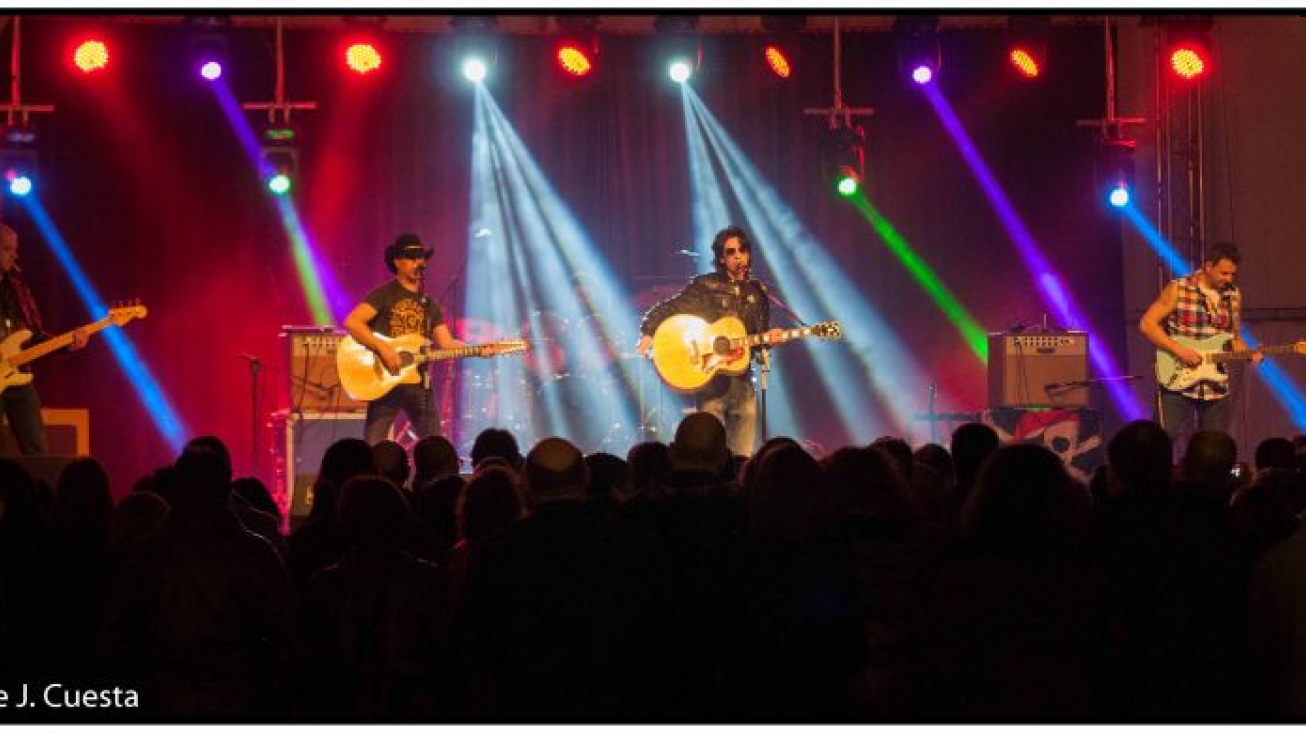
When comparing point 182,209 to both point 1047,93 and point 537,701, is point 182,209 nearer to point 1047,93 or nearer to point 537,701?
point 1047,93

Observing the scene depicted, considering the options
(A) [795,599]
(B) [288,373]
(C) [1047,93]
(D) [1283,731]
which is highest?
(C) [1047,93]

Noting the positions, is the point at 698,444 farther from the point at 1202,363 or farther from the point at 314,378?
the point at 314,378

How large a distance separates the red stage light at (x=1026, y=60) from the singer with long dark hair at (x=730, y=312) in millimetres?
5138

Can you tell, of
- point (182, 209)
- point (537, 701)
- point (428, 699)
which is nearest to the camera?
point (537, 701)

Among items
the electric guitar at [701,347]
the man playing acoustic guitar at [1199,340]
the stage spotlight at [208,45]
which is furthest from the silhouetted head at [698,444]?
the stage spotlight at [208,45]

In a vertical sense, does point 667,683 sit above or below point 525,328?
below

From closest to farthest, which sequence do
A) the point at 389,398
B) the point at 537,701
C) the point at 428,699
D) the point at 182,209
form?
1. the point at 537,701
2. the point at 428,699
3. the point at 389,398
4. the point at 182,209

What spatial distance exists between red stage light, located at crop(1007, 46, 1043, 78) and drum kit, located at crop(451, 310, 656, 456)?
4.54m

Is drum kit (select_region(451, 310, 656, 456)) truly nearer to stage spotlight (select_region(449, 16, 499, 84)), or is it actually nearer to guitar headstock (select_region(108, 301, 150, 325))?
stage spotlight (select_region(449, 16, 499, 84))

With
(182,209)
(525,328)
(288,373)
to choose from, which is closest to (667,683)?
(288,373)

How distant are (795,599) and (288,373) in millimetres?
9200

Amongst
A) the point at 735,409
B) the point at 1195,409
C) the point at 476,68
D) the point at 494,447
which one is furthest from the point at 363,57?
the point at 494,447

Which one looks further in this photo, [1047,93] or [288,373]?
[1047,93]

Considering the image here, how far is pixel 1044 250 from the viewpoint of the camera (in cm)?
1534
